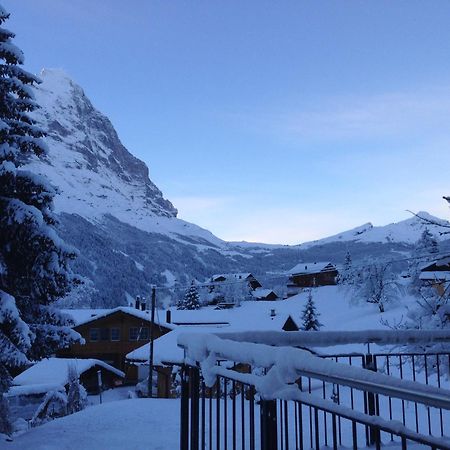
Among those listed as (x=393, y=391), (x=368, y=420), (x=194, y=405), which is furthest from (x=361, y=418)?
(x=194, y=405)

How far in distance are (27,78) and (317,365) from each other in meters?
11.6

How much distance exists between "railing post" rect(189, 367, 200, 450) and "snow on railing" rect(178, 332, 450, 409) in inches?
4.2

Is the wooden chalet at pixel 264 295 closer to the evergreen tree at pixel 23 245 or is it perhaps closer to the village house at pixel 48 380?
the village house at pixel 48 380

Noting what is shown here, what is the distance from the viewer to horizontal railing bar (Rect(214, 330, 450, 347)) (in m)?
4.34

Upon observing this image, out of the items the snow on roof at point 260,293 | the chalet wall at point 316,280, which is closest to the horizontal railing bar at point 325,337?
the snow on roof at point 260,293

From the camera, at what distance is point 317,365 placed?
222 centimetres

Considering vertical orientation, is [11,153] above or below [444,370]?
above

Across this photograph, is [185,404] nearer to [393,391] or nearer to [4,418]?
[393,391]

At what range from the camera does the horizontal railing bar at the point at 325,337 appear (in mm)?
4336

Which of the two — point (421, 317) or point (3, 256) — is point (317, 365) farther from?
point (3, 256)

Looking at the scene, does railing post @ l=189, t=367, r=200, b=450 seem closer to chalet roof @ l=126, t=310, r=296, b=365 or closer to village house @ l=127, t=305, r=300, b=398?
village house @ l=127, t=305, r=300, b=398

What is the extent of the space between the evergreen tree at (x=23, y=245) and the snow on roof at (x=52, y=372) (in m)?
27.6

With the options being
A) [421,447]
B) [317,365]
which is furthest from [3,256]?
[317,365]

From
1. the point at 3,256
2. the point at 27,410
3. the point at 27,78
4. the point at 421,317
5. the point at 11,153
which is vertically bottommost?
the point at 27,410
